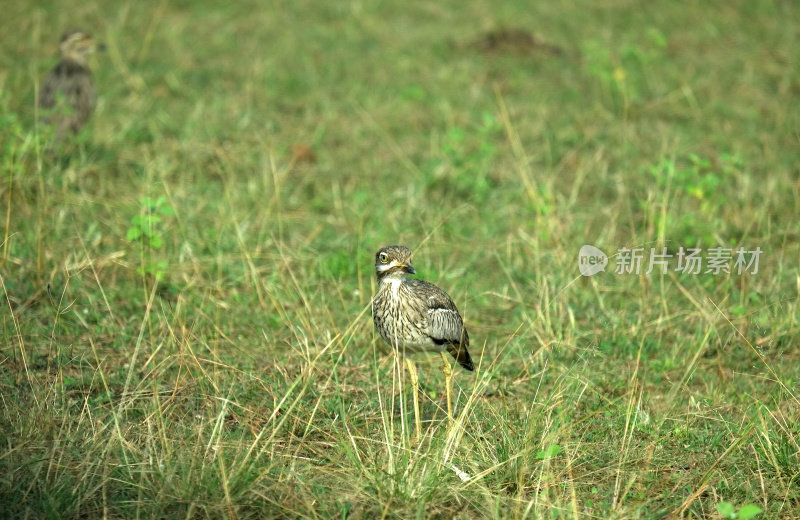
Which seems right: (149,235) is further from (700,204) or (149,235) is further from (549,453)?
(700,204)

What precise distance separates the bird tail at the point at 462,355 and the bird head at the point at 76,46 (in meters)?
4.96

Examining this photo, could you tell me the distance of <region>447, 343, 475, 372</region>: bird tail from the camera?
4.55 m

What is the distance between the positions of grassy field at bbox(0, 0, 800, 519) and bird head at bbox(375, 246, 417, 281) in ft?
1.60

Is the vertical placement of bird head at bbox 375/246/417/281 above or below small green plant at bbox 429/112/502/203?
above

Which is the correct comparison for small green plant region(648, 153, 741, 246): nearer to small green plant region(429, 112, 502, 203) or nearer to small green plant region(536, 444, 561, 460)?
small green plant region(429, 112, 502, 203)

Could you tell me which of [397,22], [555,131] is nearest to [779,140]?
[555,131]

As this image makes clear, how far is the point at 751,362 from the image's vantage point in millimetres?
5230

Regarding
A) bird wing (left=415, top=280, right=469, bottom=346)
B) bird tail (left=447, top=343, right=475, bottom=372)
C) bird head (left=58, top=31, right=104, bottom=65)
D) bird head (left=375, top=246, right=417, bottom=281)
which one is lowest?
bird tail (left=447, top=343, right=475, bottom=372)

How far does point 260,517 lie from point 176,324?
1.96m

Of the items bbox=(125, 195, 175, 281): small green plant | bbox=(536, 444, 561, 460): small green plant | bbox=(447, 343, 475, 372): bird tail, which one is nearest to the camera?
bbox=(536, 444, 561, 460): small green plant

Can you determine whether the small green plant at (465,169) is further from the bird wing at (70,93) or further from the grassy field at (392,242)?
the bird wing at (70,93)

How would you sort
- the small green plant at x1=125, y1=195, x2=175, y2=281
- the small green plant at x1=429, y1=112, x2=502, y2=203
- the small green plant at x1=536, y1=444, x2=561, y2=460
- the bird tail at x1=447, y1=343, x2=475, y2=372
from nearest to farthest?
the small green plant at x1=536, y1=444, x2=561, y2=460 < the bird tail at x1=447, y1=343, x2=475, y2=372 < the small green plant at x1=125, y1=195, x2=175, y2=281 < the small green plant at x1=429, y1=112, x2=502, y2=203

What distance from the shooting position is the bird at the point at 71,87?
7.38 meters

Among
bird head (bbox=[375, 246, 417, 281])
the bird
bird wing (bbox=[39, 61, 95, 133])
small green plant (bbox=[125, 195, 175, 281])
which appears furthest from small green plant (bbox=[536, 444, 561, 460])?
bird wing (bbox=[39, 61, 95, 133])
